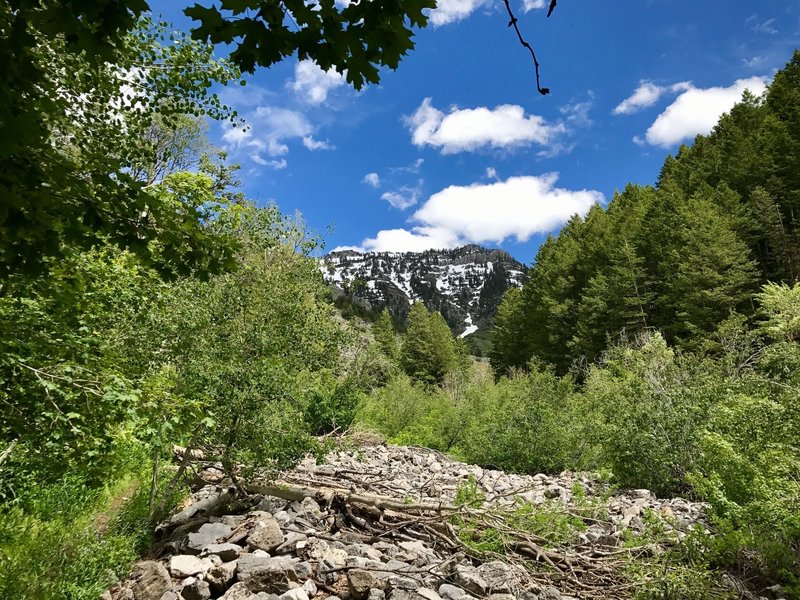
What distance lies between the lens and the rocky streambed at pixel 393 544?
4805 mm

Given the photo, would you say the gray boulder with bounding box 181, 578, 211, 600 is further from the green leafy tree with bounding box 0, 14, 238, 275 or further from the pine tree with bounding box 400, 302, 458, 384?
the pine tree with bounding box 400, 302, 458, 384

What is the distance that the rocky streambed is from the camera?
189 inches

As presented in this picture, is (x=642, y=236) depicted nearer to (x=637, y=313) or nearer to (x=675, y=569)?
(x=637, y=313)

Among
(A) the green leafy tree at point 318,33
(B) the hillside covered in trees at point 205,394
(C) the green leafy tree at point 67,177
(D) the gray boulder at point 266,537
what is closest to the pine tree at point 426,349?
(B) the hillside covered in trees at point 205,394

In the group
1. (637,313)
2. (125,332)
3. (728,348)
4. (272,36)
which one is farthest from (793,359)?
(637,313)

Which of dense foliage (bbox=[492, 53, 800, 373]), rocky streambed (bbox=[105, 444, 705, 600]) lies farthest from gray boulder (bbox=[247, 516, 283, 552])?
dense foliage (bbox=[492, 53, 800, 373])

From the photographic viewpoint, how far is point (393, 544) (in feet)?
20.2

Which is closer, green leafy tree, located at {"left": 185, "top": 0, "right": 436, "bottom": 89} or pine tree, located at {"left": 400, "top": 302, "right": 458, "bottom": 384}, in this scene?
green leafy tree, located at {"left": 185, "top": 0, "right": 436, "bottom": 89}

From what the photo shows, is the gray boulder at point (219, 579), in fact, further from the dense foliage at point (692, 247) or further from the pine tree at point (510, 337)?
the pine tree at point (510, 337)

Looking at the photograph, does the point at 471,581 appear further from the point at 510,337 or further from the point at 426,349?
the point at 426,349

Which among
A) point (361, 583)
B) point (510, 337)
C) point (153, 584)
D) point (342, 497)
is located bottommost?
point (153, 584)

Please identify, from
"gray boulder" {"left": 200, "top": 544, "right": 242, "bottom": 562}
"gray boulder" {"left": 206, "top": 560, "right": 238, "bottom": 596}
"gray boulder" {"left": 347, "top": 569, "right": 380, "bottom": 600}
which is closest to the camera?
"gray boulder" {"left": 347, "top": 569, "right": 380, "bottom": 600}

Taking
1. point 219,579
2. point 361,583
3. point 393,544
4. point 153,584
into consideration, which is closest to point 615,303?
point 393,544

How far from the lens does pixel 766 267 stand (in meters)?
28.1
